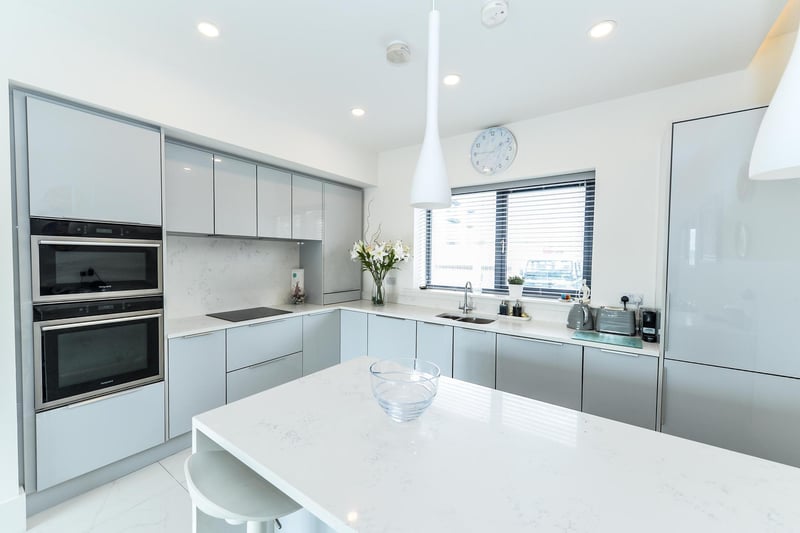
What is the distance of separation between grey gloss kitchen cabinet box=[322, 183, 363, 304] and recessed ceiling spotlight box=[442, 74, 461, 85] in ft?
5.72

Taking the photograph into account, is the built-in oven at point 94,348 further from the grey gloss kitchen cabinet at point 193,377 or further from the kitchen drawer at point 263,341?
the kitchen drawer at point 263,341

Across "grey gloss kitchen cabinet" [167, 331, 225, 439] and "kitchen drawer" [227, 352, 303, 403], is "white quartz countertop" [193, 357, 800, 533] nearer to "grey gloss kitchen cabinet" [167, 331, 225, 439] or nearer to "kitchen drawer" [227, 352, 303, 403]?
"grey gloss kitchen cabinet" [167, 331, 225, 439]

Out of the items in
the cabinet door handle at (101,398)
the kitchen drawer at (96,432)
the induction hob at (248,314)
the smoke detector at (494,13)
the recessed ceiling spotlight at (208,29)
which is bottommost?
the kitchen drawer at (96,432)

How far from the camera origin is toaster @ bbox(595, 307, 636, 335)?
2240 millimetres

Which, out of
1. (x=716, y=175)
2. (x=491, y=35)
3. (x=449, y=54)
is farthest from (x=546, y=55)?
(x=716, y=175)

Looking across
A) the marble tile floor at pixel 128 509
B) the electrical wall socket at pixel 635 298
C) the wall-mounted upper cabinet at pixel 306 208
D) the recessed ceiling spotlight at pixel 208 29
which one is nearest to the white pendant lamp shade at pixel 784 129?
the electrical wall socket at pixel 635 298

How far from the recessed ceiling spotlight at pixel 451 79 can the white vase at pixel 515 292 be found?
1.69 m

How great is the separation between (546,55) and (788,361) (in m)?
1.98

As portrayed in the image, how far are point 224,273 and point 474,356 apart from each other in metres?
2.36

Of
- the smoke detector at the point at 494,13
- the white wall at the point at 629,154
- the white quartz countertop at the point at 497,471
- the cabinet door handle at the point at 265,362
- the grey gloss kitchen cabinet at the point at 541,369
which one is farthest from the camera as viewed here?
the cabinet door handle at the point at 265,362

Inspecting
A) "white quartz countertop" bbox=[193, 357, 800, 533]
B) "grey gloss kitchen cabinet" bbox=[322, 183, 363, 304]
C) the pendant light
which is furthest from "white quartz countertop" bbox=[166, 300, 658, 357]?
the pendant light

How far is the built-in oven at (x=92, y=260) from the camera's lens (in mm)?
1678

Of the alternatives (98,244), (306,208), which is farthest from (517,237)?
(98,244)

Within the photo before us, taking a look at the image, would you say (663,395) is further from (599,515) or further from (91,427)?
(91,427)
